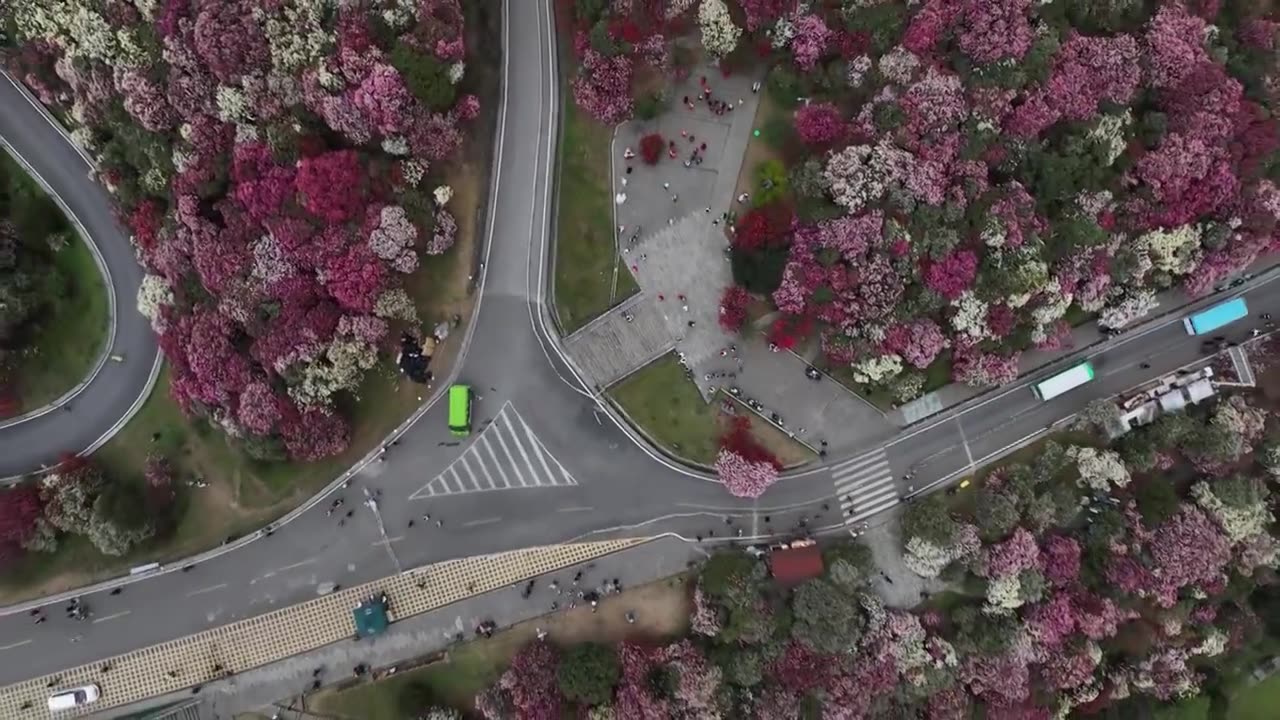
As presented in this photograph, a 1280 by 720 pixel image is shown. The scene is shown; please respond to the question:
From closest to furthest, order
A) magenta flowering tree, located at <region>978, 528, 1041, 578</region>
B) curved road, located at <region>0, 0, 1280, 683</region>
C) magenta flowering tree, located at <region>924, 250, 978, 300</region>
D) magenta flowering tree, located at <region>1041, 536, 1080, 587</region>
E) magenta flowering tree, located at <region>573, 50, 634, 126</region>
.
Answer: magenta flowering tree, located at <region>924, 250, 978, 300</region>
magenta flowering tree, located at <region>573, 50, 634, 126</region>
magenta flowering tree, located at <region>978, 528, 1041, 578</region>
magenta flowering tree, located at <region>1041, 536, 1080, 587</region>
curved road, located at <region>0, 0, 1280, 683</region>

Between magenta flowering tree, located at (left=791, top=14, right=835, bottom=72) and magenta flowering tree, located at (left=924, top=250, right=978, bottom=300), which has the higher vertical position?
magenta flowering tree, located at (left=791, top=14, right=835, bottom=72)

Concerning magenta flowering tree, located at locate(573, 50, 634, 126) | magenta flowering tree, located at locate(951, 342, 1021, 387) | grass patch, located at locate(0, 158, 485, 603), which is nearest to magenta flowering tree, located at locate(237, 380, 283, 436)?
grass patch, located at locate(0, 158, 485, 603)

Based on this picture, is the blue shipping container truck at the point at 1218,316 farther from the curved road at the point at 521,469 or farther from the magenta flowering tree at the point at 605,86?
the magenta flowering tree at the point at 605,86

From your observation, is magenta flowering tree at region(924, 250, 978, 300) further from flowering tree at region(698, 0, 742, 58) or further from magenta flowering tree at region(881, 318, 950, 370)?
flowering tree at region(698, 0, 742, 58)

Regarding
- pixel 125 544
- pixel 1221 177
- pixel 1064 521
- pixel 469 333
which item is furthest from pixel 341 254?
pixel 1221 177

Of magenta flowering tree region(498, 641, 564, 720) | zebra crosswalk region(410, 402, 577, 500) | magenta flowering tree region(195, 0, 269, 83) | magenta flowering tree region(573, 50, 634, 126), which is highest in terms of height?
magenta flowering tree region(195, 0, 269, 83)

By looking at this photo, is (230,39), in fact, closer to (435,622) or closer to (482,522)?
(482,522)

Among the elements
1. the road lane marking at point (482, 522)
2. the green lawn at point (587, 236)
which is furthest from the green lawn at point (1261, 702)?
the road lane marking at point (482, 522)
